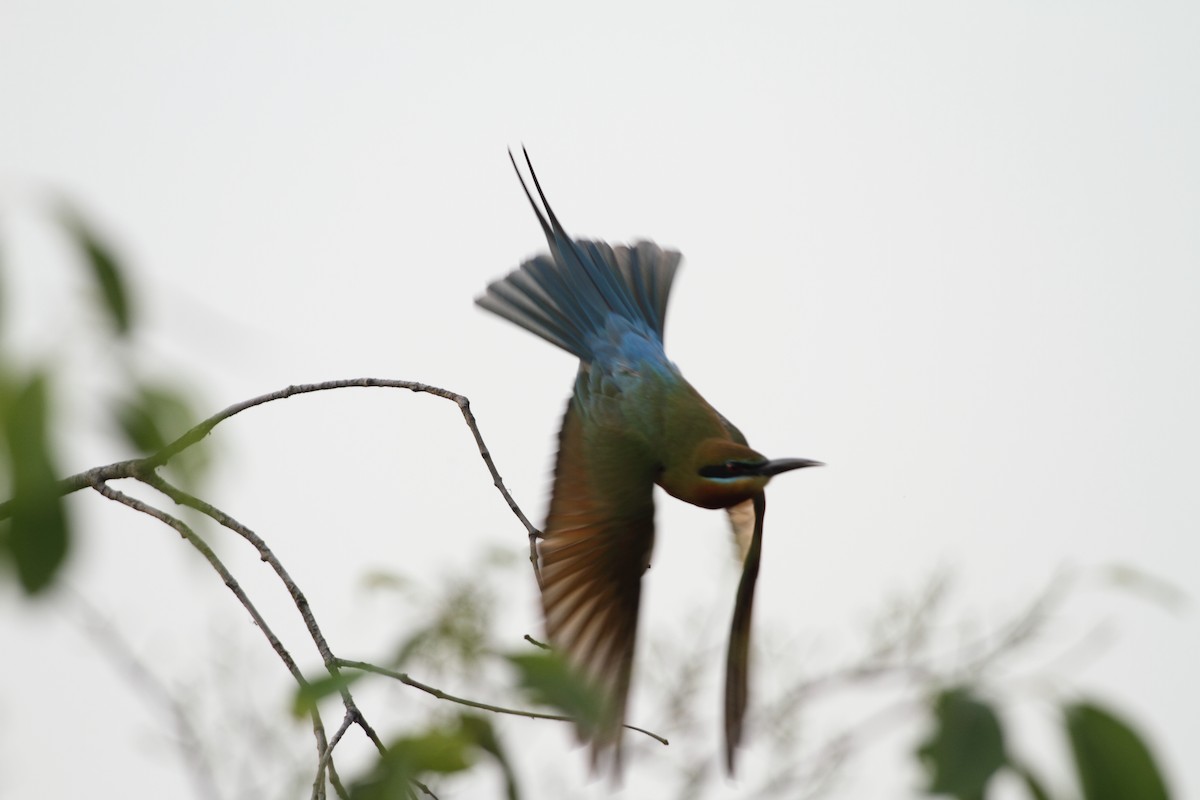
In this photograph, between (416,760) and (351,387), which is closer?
(416,760)

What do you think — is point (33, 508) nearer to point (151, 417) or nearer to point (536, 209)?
point (151, 417)

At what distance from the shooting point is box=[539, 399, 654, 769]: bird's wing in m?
2.21

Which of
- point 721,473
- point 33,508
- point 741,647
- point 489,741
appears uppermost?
point 33,508

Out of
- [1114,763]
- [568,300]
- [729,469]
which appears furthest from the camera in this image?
[568,300]

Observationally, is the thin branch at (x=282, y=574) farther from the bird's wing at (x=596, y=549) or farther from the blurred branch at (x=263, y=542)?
the bird's wing at (x=596, y=549)

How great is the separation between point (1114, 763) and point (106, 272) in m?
0.46

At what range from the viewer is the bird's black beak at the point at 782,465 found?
86.9 inches

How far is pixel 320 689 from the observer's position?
0.60m

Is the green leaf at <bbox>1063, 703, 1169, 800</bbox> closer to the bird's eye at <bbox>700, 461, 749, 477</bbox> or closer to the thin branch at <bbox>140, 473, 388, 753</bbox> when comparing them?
the thin branch at <bbox>140, 473, 388, 753</bbox>

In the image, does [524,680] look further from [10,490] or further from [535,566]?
[535,566]

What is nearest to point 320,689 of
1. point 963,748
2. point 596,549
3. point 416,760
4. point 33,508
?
point 416,760

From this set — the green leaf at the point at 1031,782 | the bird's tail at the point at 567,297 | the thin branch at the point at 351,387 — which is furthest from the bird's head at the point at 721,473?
the green leaf at the point at 1031,782

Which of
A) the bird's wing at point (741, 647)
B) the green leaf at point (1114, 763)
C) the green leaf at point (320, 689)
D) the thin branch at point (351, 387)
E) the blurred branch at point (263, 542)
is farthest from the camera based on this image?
the bird's wing at point (741, 647)

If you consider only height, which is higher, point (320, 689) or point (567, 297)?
point (567, 297)
